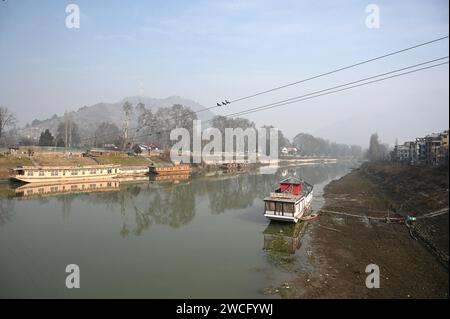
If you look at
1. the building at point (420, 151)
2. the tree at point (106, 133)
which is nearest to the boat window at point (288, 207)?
the building at point (420, 151)

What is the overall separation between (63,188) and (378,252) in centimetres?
3985

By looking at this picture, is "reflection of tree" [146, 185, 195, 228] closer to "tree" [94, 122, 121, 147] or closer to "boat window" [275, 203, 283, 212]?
"boat window" [275, 203, 283, 212]

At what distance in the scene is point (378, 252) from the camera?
18812 millimetres

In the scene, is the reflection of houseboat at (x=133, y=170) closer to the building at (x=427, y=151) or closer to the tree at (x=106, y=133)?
the tree at (x=106, y=133)

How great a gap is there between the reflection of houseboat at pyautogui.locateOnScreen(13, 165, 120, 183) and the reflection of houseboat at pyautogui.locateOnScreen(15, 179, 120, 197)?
1424 mm

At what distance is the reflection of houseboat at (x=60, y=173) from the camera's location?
148ft

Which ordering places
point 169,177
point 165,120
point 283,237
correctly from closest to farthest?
point 283,237
point 169,177
point 165,120

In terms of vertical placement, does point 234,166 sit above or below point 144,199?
above

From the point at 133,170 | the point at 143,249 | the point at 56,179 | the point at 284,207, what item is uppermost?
the point at 133,170

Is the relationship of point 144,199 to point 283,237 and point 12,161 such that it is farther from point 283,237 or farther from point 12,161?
point 12,161

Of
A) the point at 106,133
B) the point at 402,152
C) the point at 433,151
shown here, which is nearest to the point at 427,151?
the point at 433,151

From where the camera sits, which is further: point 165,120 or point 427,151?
point 165,120
